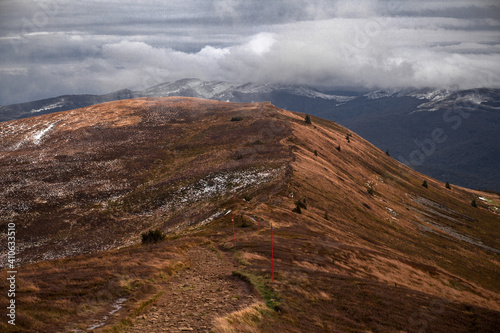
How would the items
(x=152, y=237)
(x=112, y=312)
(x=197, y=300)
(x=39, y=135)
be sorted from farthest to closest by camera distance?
(x=39, y=135), (x=152, y=237), (x=197, y=300), (x=112, y=312)

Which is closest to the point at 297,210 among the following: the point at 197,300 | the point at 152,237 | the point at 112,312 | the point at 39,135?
the point at 152,237

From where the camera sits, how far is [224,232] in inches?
1348

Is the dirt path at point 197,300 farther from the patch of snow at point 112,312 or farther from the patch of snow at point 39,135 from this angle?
the patch of snow at point 39,135

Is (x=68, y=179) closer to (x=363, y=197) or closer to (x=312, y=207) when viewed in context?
(x=312, y=207)

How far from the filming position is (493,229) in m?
99.4

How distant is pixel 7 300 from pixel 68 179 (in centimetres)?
6805

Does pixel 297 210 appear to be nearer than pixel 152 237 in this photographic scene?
No

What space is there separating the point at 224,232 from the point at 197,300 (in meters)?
17.9

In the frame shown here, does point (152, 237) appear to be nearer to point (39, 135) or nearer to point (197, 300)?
point (197, 300)

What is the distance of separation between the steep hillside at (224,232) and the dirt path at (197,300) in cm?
13

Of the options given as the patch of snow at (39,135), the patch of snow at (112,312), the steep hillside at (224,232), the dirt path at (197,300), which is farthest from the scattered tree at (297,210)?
the patch of snow at (39,135)

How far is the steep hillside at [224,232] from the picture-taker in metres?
15.7

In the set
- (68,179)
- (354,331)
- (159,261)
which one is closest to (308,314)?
(354,331)

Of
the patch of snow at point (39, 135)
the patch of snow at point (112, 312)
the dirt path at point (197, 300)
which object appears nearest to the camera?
the patch of snow at point (112, 312)
